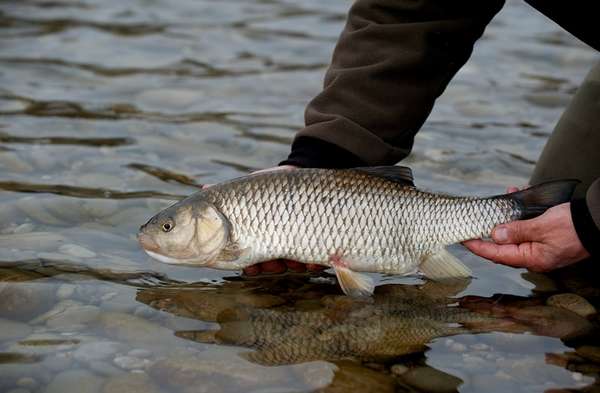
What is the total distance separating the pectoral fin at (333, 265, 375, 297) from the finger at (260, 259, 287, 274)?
0.29 meters

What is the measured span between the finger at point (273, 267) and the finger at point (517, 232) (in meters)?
0.88

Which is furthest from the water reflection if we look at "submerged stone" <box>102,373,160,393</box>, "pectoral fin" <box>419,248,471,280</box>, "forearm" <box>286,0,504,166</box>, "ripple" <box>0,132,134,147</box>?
"ripple" <box>0,132,134,147</box>

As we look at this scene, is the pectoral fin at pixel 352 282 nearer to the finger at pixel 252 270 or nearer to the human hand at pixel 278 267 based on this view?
the human hand at pixel 278 267

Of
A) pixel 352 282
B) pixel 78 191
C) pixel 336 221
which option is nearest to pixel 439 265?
pixel 352 282

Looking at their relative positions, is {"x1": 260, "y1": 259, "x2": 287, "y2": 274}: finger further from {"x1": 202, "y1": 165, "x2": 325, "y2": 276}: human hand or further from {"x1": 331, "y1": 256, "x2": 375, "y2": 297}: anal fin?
{"x1": 331, "y1": 256, "x2": 375, "y2": 297}: anal fin

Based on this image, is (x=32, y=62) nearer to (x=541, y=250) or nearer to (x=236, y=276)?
(x=236, y=276)

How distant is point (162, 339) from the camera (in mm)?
3523

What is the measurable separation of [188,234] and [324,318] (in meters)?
Answer: 0.62

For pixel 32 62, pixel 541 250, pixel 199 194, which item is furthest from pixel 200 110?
pixel 541 250

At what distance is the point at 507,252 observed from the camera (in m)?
3.90

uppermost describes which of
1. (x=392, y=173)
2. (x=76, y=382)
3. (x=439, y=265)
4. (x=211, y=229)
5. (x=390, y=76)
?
(x=390, y=76)

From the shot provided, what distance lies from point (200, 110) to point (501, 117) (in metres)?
2.22

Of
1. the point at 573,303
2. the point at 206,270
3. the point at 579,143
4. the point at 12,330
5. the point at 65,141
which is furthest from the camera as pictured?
the point at 65,141

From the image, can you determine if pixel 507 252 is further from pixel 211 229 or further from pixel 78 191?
pixel 78 191
